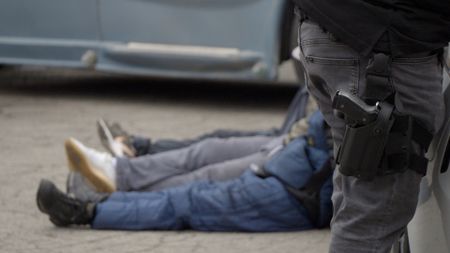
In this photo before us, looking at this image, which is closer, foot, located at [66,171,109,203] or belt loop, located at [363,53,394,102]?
belt loop, located at [363,53,394,102]

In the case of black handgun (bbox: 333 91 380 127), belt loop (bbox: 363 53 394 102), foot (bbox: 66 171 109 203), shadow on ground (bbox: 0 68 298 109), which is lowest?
shadow on ground (bbox: 0 68 298 109)

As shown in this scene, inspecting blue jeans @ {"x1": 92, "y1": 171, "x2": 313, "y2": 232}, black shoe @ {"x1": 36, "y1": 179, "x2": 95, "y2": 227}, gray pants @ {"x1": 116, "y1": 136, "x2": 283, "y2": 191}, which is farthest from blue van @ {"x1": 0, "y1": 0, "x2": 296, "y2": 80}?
black shoe @ {"x1": 36, "y1": 179, "x2": 95, "y2": 227}

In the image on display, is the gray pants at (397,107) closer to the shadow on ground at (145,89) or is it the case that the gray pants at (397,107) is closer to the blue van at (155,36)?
the blue van at (155,36)

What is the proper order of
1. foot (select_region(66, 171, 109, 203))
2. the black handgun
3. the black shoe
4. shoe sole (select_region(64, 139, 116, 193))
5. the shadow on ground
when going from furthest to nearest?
the shadow on ground, shoe sole (select_region(64, 139, 116, 193)), foot (select_region(66, 171, 109, 203)), the black shoe, the black handgun

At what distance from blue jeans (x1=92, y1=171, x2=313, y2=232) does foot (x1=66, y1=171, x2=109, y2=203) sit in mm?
87

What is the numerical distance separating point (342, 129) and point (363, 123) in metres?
0.15

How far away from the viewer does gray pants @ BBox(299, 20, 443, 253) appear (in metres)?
2.41

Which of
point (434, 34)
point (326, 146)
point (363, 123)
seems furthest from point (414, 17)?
point (326, 146)

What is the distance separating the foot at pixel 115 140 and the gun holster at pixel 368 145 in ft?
8.07

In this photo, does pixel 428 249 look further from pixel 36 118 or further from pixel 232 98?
pixel 232 98

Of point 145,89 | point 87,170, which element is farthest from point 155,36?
point 87,170

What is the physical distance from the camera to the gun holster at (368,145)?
7.80 feet

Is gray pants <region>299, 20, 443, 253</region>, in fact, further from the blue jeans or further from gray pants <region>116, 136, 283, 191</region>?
gray pants <region>116, 136, 283, 191</region>

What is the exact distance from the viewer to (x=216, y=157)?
461 centimetres
